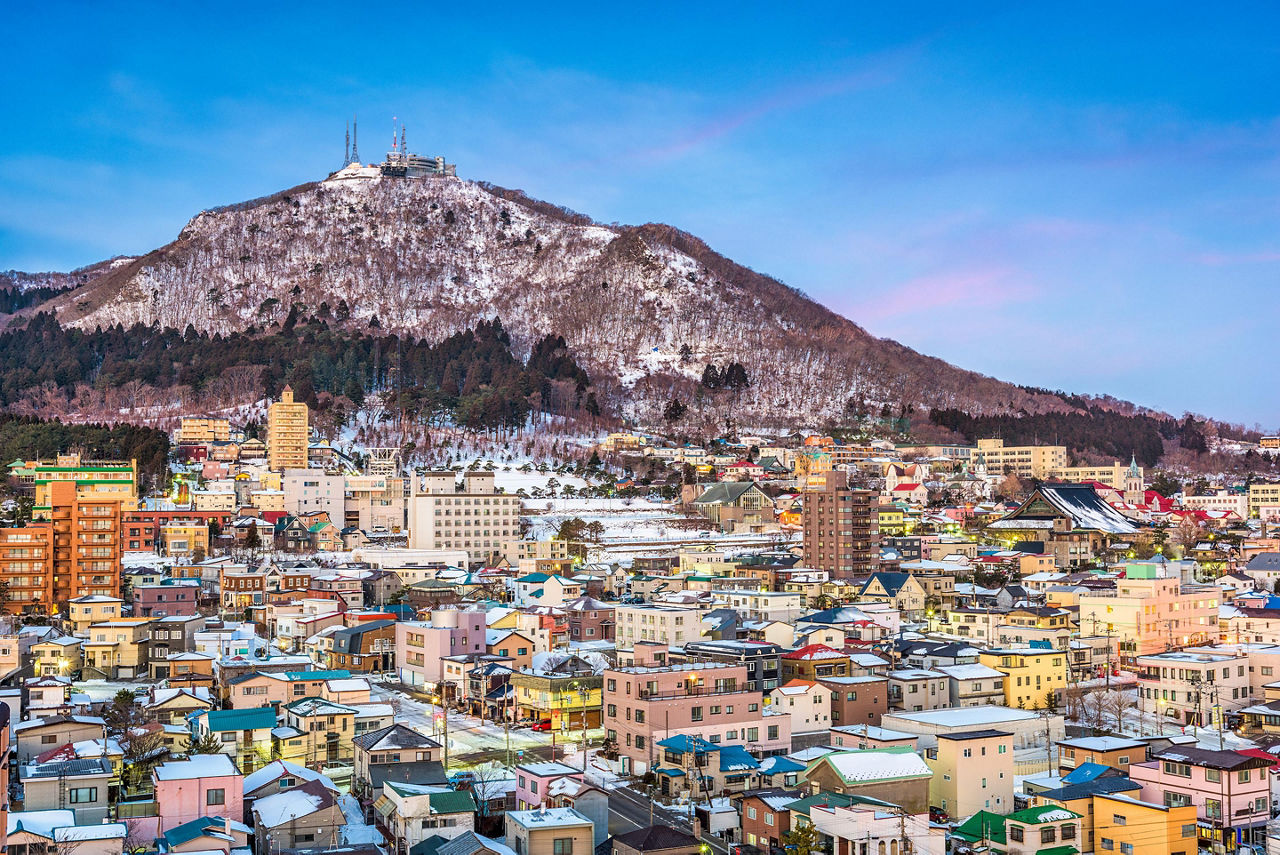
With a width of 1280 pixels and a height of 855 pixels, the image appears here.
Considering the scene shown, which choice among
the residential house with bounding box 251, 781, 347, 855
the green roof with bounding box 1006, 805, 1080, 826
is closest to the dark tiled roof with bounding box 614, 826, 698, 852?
the residential house with bounding box 251, 781, 347, 855

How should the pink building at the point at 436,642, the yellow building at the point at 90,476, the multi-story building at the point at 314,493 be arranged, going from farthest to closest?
the multi-story building at the point at 314,493 < the yellow building at the point at 90,476 < the pink building at the point at 436,642

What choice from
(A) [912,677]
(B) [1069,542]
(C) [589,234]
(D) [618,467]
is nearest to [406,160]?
(C) [589,234]

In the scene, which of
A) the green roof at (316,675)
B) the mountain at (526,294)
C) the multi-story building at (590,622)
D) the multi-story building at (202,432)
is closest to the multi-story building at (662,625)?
the multi-story building at (590,622)

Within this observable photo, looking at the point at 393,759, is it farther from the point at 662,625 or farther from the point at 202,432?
the point at 202,432

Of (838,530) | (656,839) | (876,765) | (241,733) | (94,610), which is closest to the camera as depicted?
(656,839)

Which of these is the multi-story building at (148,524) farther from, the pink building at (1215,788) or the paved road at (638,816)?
the pink building at (1215,788)

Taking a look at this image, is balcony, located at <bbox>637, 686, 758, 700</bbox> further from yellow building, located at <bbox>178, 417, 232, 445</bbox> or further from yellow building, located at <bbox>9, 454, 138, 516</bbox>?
yellow building, located at <bbox>178, 417, 232, 445</bbox>

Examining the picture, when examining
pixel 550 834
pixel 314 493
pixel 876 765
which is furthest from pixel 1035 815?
pixel 314 493
